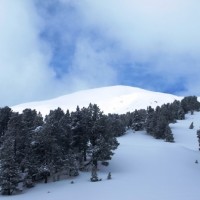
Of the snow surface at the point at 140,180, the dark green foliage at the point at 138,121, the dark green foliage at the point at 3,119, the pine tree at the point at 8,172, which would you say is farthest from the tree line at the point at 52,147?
the dark green foliage at the point at 138,121

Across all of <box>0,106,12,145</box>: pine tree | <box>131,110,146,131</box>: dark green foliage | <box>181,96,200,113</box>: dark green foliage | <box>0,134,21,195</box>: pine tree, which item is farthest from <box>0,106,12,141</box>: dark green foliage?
<box>181,96,200,113</box>: dark green foliage

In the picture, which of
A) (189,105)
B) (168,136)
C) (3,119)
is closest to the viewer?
(3,119)

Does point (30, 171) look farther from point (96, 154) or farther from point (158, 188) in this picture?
point (158, 188)

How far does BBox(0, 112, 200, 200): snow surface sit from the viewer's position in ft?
157

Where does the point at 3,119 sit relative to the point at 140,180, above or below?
above

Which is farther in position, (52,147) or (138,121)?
(138,121)

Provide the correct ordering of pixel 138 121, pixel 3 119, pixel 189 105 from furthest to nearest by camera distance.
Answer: pixel 189 105 < pixel 138 121 < pixel 3 119

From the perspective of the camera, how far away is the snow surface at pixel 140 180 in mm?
47969

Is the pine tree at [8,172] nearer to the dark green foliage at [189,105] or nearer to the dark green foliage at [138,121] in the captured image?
the dark green foliage at [138,121]

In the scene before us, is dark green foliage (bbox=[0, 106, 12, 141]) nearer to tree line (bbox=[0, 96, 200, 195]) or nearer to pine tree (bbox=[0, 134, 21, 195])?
tree line (bbox=[0, 96, 200, 195])

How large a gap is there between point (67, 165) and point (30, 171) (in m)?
5.59

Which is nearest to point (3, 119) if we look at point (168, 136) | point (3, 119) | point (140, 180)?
point (3, 119)

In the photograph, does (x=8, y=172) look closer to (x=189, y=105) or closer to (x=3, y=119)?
(x=3, y=119)

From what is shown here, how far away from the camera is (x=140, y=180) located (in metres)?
56.8
